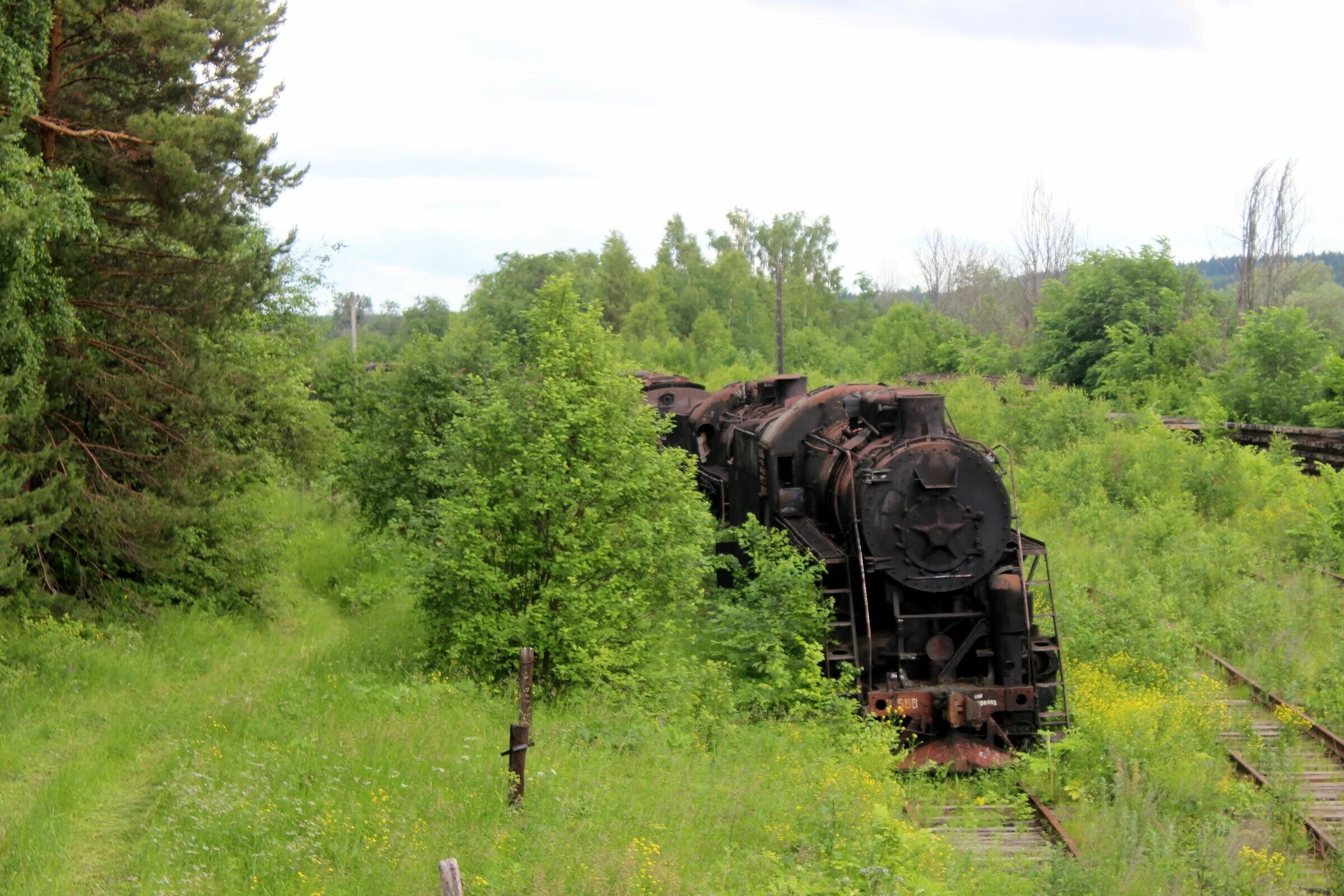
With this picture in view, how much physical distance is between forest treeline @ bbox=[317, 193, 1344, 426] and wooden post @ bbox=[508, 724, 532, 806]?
5769 millimetres

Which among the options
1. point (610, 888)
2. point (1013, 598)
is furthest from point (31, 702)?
point (1013, 598)

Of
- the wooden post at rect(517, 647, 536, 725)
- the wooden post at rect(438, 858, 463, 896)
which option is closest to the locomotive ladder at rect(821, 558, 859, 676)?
the wooden post at rect(517, 647, 536, 725)

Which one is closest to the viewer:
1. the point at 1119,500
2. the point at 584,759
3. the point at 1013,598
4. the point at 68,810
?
the point at 68,810

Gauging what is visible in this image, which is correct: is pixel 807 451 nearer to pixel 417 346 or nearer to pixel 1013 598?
pixel 1013 598

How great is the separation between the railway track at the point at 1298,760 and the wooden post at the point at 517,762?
6.30 metres

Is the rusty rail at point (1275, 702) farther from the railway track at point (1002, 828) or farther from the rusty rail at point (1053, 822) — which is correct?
the railway track at point (1002, 828)

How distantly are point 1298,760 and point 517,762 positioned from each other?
848cm

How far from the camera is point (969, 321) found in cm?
7975

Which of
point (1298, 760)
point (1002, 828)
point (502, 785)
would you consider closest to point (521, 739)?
point (502, 785)

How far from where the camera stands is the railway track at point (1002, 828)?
9.40 m

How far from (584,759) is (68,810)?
13.1 feet

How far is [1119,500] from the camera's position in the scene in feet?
82.9

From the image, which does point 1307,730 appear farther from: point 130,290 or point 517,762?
point 130,290

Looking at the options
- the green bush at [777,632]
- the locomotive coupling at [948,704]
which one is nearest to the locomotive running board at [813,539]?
the green bush at [777,632]
